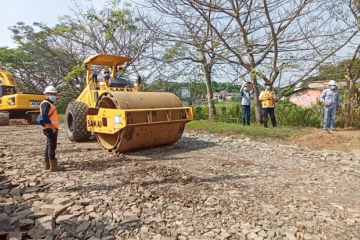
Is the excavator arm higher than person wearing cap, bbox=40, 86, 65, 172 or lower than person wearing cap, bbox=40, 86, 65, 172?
higher

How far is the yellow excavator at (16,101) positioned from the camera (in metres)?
13.6

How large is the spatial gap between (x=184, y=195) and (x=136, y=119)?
8.30ft

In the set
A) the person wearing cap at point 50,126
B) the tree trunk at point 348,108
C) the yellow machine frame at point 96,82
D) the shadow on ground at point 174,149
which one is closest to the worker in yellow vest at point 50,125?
the person wearing cap at point 50,126

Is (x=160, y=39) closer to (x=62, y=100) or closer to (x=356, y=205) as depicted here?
(x=356, y=205)

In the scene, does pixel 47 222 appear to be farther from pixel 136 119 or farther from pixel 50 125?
pixel 136 119

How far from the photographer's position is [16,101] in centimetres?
Result: 1344

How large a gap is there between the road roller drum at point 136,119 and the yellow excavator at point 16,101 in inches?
305

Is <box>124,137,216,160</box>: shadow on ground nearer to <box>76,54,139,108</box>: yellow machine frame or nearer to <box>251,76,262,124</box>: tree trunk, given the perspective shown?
<box>76,54,139,108</box>: yellow machine frame

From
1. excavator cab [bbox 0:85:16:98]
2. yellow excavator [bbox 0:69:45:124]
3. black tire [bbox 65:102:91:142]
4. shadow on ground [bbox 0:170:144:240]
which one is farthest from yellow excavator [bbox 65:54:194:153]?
excavator cab [bbox 0:85:16:98]

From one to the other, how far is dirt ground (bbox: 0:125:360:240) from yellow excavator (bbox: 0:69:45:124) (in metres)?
7.09

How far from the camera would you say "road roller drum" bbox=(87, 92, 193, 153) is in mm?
6355

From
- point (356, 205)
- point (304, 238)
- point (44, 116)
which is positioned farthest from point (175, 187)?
point (44, 116)

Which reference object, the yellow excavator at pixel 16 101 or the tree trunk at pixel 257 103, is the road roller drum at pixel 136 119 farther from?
the yellow excavator at pixel 16 101

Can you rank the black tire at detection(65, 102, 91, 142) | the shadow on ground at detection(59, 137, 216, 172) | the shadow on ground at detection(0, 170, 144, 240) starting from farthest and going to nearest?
1. the black tire at detection(65, 102, 91, 142)
2. the shadow on ground at detection(59, 137, 216, 172)
3. the shadow on ground at detection(0, 170, 144, 240)
